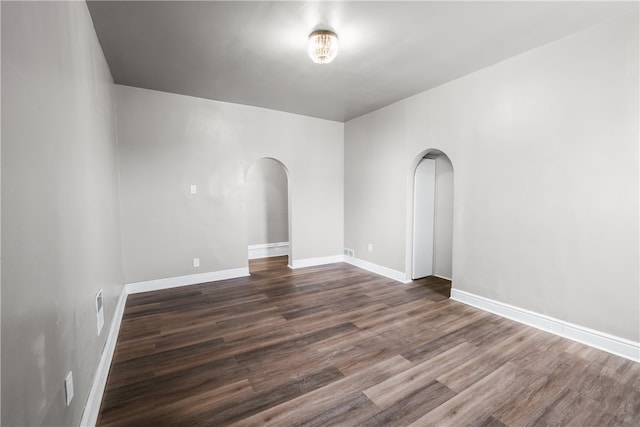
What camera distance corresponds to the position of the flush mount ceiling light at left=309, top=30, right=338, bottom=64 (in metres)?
2.50

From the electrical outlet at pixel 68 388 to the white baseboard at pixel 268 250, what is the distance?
190 inches

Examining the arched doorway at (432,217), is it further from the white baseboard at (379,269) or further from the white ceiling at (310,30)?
the white ceiling at (310,30)

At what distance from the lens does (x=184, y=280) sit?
4.32m

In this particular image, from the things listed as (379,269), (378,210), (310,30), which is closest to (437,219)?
(378,210)

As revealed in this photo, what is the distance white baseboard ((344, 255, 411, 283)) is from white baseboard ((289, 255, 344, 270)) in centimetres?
19

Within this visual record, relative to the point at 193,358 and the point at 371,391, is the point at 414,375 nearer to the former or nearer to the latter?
the point at 371,391

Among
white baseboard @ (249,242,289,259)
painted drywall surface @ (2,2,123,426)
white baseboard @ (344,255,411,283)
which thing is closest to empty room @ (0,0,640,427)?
painted drywall surface @ (2,2,123,426)

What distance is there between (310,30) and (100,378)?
3147 mm

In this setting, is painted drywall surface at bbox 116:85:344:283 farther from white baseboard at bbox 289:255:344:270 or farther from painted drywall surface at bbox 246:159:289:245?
painted drywall surface at bbox 246:159:289:245

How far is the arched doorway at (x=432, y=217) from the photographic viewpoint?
14.9 ft

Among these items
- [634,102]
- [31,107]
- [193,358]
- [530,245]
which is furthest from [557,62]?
[193,358]

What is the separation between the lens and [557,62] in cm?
271

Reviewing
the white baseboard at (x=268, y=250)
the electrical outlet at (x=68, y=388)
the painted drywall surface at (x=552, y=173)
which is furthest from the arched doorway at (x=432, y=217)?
the electrical outlet at (x=68, y=388)

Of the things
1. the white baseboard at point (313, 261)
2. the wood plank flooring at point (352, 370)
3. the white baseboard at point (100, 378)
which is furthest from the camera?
the white baseboard at point (313, 261)
